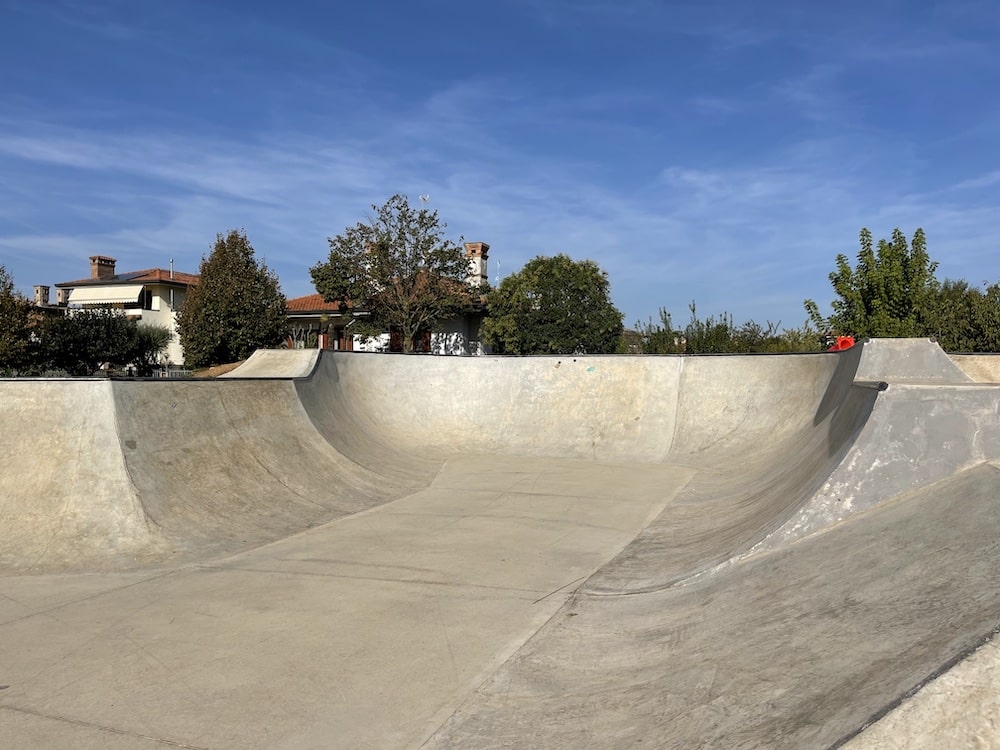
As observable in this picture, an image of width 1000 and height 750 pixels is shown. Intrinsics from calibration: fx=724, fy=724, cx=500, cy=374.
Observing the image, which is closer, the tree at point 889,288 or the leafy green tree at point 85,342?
the tree at point 889,288

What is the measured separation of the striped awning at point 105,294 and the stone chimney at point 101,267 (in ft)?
6.93

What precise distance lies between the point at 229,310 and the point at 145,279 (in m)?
15.1

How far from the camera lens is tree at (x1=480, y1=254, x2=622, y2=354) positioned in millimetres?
33094

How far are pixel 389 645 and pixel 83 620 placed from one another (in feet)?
7.51

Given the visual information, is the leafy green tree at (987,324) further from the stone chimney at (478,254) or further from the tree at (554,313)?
the stone chimney at (478,254)

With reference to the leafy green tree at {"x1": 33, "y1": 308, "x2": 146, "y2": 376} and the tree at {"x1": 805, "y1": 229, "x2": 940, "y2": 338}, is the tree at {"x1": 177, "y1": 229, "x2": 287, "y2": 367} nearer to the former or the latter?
the leafy green tree at {"x1": 33, "y1": 308, "x2": 146, "y2": 376}

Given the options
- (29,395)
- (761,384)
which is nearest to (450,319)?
(761,384)

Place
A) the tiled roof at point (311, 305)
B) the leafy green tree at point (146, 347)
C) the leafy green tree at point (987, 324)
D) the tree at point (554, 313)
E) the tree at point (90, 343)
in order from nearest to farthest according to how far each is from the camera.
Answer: the leafy green tree at point (987, 324) < the tree at point (90, 343) < the leafy green tree at point (146, 347) < the tree at point (554, 313) < the tiled roof at point (311, 305)

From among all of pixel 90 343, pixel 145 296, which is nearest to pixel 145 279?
pixel 145 296

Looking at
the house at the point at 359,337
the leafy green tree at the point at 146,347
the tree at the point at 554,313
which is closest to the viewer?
the leafy green tree at the point at 146,347

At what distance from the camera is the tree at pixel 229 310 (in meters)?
27.7

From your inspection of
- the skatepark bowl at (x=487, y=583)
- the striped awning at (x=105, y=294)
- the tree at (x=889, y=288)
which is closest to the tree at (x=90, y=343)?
the striped awning at (x=105, y=294)

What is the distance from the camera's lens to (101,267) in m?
44.4

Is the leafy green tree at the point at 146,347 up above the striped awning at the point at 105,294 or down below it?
below
